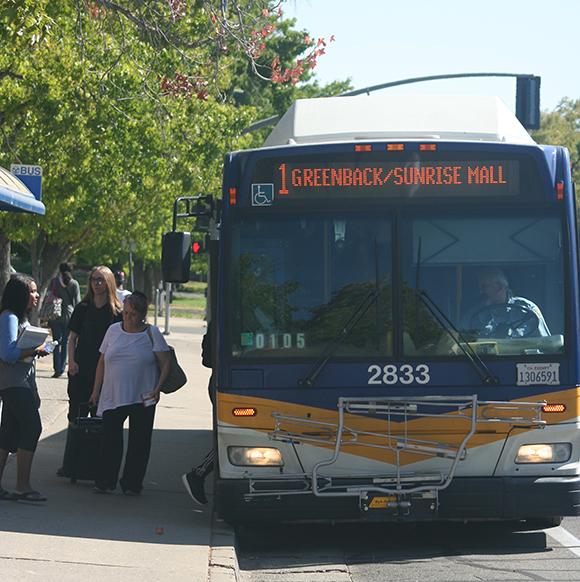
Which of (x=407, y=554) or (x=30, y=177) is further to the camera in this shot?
(x=30, y=177)

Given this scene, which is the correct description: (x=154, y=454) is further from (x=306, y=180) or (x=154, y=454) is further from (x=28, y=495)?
(x=306, y=180)

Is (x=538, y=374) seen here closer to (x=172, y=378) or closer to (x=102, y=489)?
(x=172, y=378)

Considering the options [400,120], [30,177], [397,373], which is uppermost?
[30,177]

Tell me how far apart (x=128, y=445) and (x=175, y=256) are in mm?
2165

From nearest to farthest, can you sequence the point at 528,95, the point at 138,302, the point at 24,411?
the point at 24,411 < the point at 138,302 < the point at 528,95

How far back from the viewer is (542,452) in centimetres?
912

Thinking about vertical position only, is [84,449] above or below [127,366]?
below

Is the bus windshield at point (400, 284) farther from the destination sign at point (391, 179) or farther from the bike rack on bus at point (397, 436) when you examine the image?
the bike rack on bus at point (397, 436)

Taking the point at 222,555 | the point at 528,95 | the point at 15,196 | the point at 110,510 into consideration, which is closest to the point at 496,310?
the point at 222,555

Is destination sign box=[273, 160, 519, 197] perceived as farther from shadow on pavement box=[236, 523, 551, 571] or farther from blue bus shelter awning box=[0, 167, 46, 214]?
blue bus shelter awning box=[0, 167, 46, 214]

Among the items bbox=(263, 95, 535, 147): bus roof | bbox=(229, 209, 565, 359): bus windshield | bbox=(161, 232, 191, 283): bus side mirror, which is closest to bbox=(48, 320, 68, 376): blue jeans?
bbox=(263, 95, 535, 147): bus roof

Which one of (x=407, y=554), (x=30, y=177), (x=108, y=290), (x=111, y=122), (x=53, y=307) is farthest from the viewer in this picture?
(x=111, y=122)

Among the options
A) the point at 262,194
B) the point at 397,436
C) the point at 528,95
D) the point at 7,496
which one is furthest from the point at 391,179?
the point at 528,95

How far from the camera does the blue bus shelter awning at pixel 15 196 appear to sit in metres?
12.2
